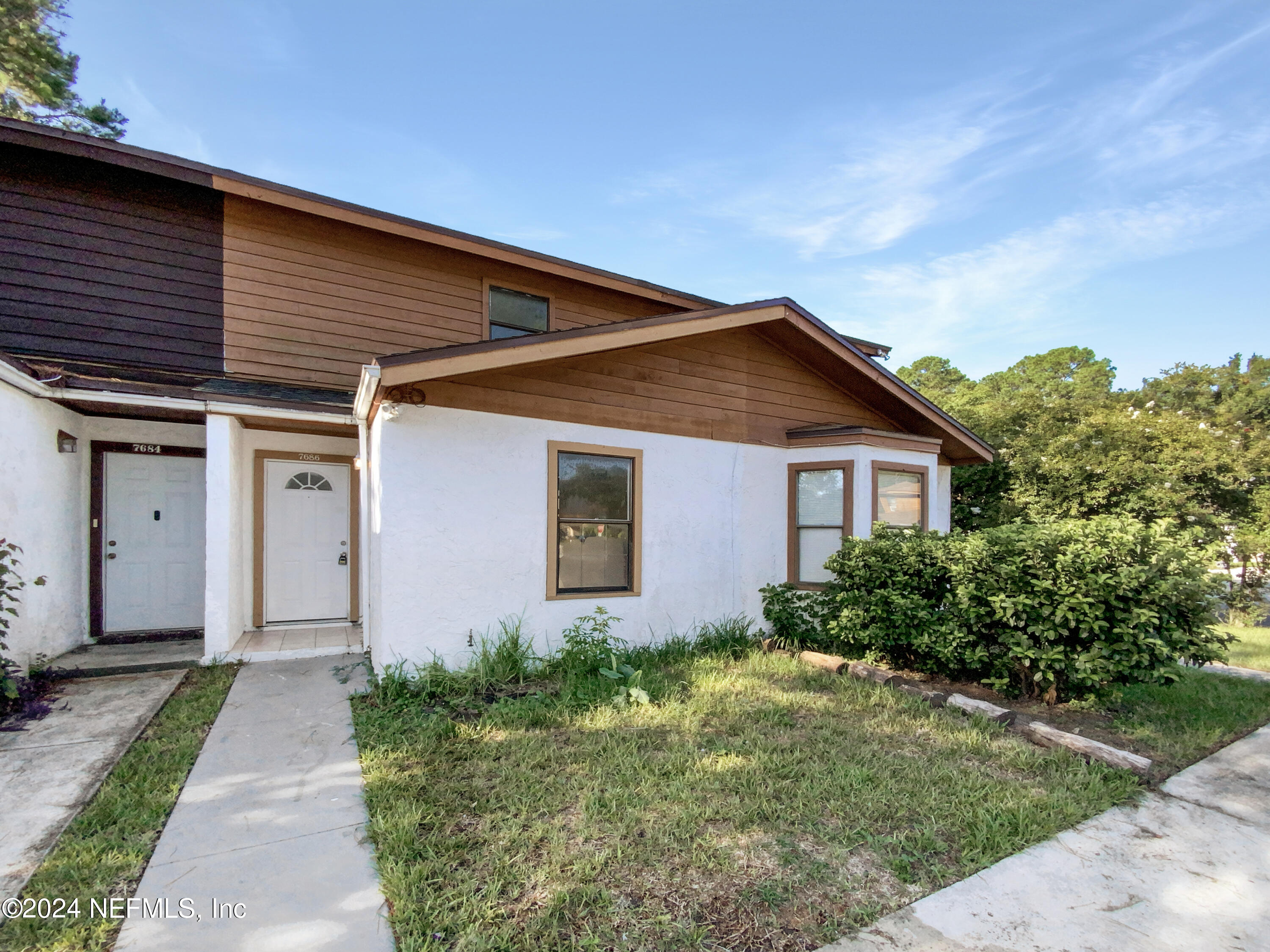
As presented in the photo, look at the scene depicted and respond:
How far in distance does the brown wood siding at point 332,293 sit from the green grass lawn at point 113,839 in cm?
429

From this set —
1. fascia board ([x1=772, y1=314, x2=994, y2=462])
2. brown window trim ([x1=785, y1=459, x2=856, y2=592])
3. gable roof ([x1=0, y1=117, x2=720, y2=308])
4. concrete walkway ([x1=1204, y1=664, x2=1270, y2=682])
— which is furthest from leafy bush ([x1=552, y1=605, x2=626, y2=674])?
concrete walkway ([x1=1204, y1=664, x2=1270, y2=682])

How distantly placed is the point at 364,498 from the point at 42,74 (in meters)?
15.4

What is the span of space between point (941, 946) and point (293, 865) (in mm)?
2691

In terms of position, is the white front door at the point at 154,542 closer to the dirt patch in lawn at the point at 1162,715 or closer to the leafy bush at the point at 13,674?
the leafy bush at the point at 13,674

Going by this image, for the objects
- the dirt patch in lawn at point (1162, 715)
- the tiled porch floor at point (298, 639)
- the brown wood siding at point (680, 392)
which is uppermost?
the brown wood siding at point (680, 392)

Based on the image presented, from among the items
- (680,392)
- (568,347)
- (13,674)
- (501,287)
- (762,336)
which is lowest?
(13,674)

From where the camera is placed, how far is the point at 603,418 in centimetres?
624

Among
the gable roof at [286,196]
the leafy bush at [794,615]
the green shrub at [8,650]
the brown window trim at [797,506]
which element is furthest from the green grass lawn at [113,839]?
the brown window trim at [797,506]

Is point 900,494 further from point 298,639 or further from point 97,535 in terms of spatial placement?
point 97,535

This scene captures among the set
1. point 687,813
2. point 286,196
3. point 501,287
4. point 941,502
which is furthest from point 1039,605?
point 286,196

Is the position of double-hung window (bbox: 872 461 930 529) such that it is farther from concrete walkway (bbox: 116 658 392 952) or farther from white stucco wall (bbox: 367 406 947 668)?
concrete walkway (bbox: 116 658 392 952)

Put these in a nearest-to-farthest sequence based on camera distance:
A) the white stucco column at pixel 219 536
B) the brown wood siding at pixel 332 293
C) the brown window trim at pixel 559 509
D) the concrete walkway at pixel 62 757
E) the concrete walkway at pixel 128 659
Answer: the concrete walkway at pixel 62 757 < the concrete walkway at pixel 128 659 < the white stucco column at pixel 219 536 < the brown window trim at pixel 559 509 < the brown wood siding at pixel 332 293

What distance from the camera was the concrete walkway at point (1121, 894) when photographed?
2223 mm

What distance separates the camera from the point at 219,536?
5738mm
